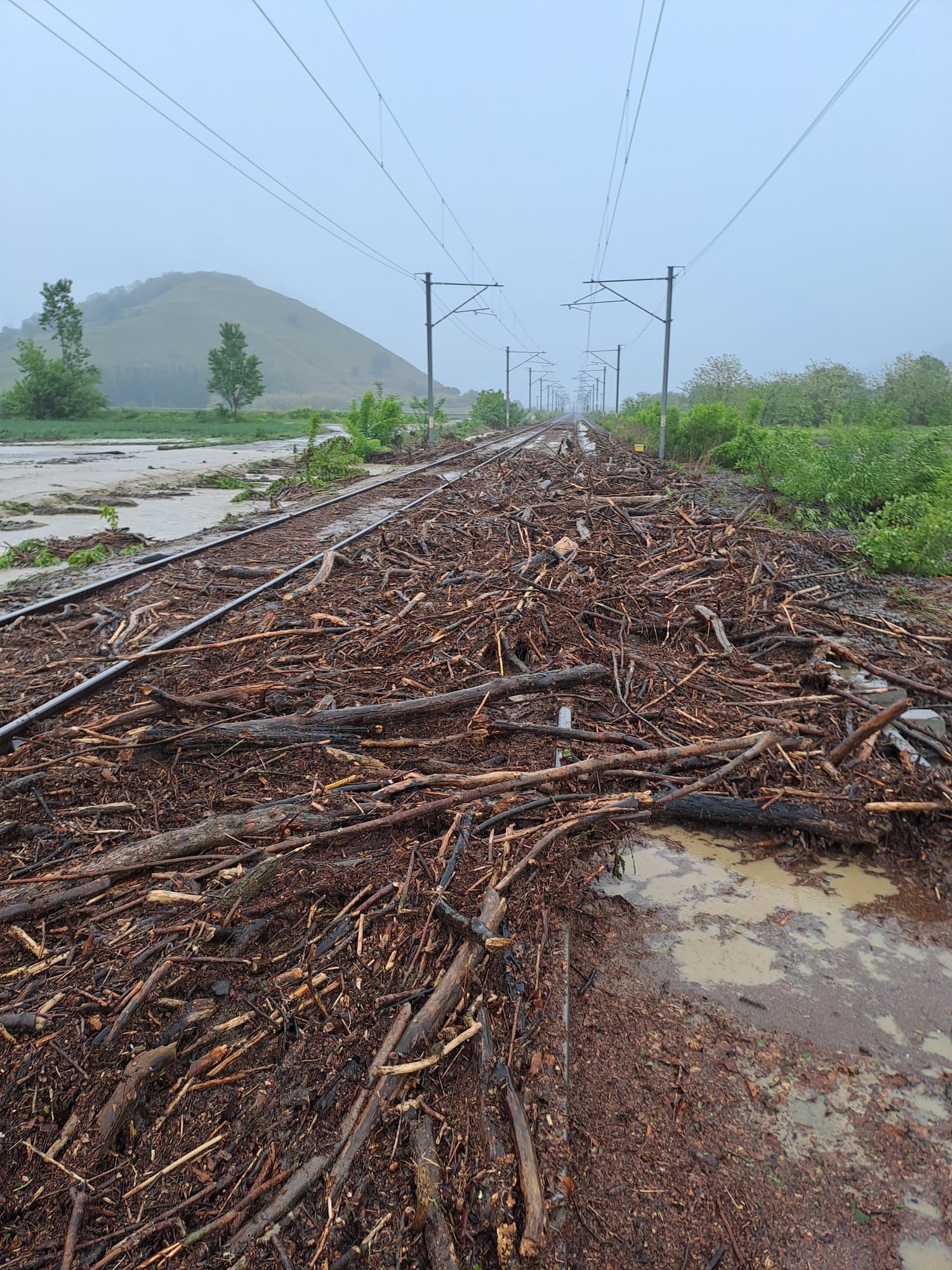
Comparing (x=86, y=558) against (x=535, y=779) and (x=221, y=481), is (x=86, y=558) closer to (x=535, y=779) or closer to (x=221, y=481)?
(x=535, y=779)

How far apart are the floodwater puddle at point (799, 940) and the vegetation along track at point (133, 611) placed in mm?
4826

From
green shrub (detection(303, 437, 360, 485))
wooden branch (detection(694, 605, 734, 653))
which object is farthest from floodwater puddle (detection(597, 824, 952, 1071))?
green shrub (detection(303, 437, 360, 485))

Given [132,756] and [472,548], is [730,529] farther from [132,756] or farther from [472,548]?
[132,756]

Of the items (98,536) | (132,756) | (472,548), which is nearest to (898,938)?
(132,756)

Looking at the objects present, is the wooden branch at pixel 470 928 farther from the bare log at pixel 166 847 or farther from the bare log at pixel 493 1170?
the bare log at pixel 166 847

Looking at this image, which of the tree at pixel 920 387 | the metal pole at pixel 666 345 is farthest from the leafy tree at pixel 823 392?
the metal pole at pixel 666 345

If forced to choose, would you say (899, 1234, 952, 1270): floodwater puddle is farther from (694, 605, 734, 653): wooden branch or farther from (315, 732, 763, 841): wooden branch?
(694, 605, 734, 653): wooden branch

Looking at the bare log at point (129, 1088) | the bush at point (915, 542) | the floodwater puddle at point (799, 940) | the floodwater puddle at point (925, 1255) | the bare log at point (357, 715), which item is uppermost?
the bush at point (915, 542)

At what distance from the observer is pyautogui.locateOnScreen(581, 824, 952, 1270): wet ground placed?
2.49 metres

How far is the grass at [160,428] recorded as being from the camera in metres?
48.9

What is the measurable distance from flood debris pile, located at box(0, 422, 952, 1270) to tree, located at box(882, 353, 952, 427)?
42494mm

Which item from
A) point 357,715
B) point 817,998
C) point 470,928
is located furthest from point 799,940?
point 357,715

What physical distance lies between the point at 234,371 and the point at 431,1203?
7734 cm

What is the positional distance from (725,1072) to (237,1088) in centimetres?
190
